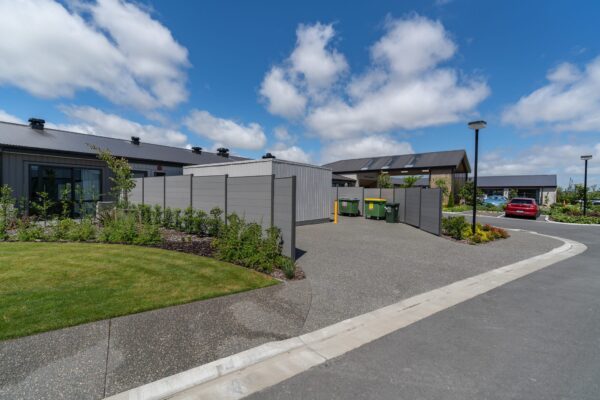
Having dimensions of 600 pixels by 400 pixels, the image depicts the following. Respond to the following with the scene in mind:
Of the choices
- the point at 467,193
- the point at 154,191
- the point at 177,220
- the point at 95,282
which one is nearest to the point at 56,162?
the point at 154,191

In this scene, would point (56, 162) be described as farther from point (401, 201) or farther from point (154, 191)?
point (401, 201)

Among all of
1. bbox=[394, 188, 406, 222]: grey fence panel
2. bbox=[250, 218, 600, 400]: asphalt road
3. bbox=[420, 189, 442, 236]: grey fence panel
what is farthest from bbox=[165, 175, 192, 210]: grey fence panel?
bbox=[394, 188, 406, 222]: grey fence panel

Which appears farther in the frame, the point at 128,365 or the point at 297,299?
the point at 297,299

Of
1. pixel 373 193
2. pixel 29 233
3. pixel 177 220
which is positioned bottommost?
pixel 29 233

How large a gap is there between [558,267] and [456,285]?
156 inches

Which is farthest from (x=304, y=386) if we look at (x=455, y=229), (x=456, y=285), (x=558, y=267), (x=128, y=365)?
(x=455, y=229)

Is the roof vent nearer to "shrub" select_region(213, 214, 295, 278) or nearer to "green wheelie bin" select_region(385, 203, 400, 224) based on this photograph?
"shrub" select_region(213, 214, 295, 278)

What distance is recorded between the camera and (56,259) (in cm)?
632

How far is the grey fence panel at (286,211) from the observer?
667 centimetres

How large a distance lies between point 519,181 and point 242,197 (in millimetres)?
57500

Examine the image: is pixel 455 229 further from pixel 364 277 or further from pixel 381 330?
pixel 381 330

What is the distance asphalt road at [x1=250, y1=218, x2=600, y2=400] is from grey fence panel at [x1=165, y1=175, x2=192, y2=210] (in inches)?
367

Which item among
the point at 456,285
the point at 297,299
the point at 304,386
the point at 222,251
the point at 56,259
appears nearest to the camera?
the point at 304,386

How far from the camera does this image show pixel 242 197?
836 cm
